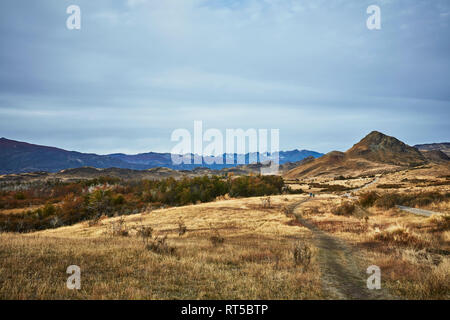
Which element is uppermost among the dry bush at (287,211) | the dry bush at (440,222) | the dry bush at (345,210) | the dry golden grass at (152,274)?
the dry golden grass at (152,274)

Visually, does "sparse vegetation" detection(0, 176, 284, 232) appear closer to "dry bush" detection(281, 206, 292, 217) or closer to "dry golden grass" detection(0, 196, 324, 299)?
"dry bush" detection(281, 206, 292, 217)

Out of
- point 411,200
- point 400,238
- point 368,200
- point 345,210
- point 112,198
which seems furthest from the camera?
point 112,198

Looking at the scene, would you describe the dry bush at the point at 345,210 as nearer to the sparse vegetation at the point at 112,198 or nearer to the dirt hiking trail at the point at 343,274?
the dirt hiking trail at the point at 343,274

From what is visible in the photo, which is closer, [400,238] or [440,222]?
[400,238]

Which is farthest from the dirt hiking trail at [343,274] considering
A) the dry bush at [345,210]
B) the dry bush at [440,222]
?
the dry bush at [345,210]

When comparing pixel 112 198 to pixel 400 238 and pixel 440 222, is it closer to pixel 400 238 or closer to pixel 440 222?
pixel 400 238

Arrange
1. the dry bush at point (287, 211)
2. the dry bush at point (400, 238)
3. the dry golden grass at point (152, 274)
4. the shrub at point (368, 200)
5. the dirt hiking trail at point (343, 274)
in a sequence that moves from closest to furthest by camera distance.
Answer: the dry golden grass at point (152, 274), the dirt hiking trail at point (343, 274), the dry bush at point (400, 238), the dry bush at point (287, 211), the shrub at point (368, 200)
